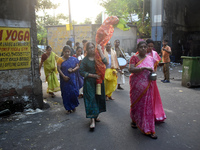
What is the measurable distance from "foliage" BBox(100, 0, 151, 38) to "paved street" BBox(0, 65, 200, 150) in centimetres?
1406

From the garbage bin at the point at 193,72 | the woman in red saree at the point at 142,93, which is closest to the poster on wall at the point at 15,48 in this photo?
the woman in red saree at the point at 142,93

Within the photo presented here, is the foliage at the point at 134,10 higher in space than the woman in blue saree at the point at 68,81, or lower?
higher

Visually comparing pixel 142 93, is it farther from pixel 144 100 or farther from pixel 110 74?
pixel 110 74

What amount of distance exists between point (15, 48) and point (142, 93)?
3.24 metres

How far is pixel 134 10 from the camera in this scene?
69.9 ft

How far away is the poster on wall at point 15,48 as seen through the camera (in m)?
4.35

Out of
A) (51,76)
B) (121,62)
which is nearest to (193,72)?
(121,62)

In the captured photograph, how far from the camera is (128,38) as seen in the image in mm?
17359

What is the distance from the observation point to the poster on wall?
435cm

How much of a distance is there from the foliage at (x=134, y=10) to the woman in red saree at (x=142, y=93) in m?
14.5

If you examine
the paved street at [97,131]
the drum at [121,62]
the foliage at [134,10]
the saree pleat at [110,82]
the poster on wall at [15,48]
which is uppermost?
the foliage at [134,10]

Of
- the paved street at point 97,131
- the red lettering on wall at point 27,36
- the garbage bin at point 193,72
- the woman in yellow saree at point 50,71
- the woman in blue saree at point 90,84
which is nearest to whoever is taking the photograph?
the paved street at point 97,131

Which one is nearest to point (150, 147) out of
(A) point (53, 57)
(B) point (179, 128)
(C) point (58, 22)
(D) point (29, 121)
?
(B) point (179, 128)

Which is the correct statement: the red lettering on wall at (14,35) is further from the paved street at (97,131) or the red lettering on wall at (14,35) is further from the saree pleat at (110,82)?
the saree pleat at (110,82)
